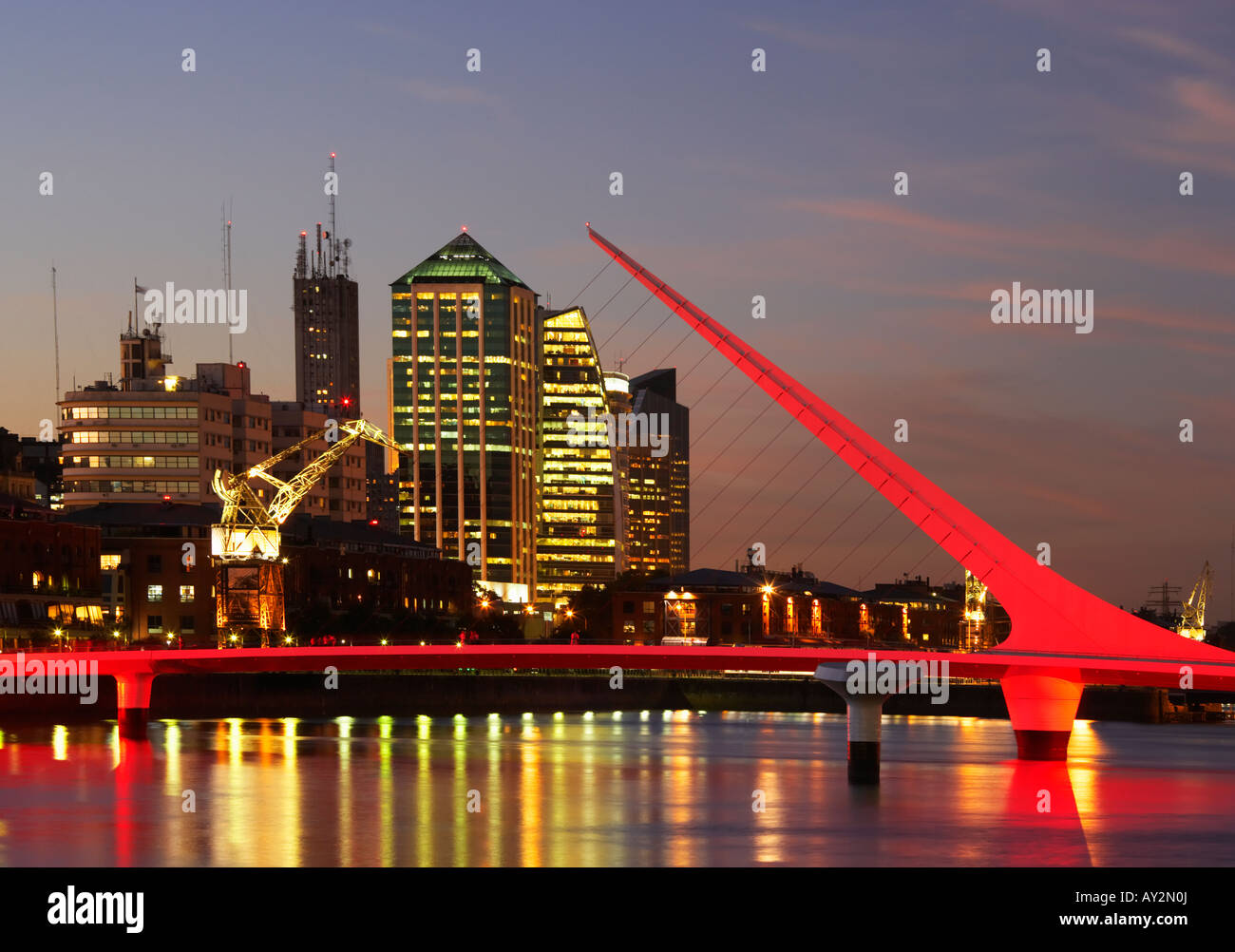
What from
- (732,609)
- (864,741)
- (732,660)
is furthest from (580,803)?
(732,609)

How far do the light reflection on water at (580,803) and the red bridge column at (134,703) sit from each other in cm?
98

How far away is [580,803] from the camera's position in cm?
5838

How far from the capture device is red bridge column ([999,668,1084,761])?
65688 mm

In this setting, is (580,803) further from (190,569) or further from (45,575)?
(190,569)

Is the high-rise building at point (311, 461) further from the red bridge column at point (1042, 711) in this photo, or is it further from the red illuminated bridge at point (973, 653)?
the red bridge column at point (1042, 711)

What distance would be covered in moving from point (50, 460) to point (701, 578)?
62.3 metres

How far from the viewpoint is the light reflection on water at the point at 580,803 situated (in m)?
47.0

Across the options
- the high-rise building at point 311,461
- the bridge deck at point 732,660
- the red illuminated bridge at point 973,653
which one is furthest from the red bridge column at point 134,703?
the high-rise building at point 311,461

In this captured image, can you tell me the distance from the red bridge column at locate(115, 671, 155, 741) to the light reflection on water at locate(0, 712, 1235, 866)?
98cm

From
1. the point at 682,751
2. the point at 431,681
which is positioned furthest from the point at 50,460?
the point at 682,751

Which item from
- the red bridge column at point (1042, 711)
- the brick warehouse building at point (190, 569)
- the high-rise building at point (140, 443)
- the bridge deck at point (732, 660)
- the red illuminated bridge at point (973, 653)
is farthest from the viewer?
the high-rise building at point (140, 443)

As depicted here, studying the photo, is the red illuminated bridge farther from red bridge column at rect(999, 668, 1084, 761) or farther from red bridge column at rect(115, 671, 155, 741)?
red bridge column at rect(115, 671, 155, 741)

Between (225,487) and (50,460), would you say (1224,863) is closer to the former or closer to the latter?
(225,487)

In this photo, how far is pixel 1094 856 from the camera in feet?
154
